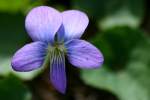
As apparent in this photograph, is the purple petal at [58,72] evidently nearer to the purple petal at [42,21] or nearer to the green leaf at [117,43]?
the purple petal at [42,21]

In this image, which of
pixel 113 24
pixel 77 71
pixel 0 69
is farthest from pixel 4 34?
pixel 113 24

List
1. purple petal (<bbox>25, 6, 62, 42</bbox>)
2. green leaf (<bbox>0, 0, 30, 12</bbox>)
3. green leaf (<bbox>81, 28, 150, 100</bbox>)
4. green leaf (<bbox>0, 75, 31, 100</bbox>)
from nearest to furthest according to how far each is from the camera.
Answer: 1. purple petal (<bbox>25, 6, 62, 42</bbox>)
2. green leaf (<bbox>0, 75, 31, 100</bbox>)
3. green leaf (<bbox>81, 28, 150, 100</bbox>)
4. green leaf (<bbox>0, 0, 30, 12</bbox>)

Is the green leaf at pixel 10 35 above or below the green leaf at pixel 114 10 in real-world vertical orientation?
below

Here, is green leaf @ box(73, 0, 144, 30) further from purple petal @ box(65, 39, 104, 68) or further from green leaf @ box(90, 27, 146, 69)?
purple petal @ box(65, 39, 104, 68)

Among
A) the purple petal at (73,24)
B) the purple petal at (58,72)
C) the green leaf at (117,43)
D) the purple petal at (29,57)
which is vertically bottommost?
the green leaf at (117,43)

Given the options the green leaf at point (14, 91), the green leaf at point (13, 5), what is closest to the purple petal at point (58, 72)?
the green leaf at point (14, 91)

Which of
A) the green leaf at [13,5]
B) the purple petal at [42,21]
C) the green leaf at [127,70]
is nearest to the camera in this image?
the purple petal at [42,21]

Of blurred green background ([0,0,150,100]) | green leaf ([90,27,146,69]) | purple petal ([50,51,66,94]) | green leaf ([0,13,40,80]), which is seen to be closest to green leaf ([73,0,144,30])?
blurred green background ([0,0,150,100])

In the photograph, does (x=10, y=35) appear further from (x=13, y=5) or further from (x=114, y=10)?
(x=114, y=10)

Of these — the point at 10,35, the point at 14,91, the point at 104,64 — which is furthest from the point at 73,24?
the point at 10,35
